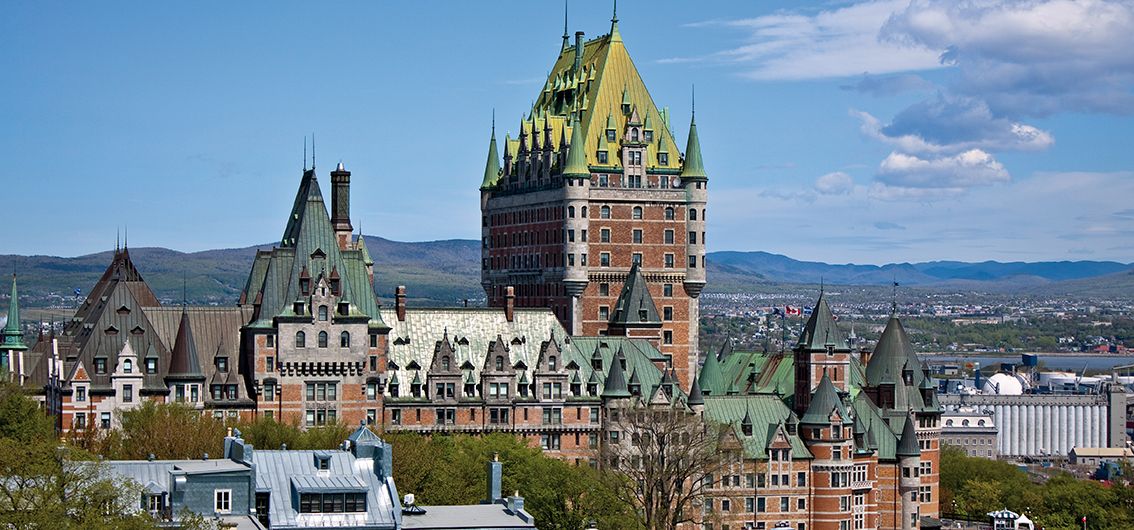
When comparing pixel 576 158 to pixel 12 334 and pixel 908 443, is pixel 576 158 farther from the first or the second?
pixel 12 334

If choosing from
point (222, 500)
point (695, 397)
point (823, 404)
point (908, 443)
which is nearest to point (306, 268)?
point (695, 397)

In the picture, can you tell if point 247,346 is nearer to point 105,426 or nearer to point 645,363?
point 105,426

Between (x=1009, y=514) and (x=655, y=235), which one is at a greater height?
(x=655, y=235)

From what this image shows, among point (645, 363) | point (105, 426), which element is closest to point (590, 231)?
point (645, 363)

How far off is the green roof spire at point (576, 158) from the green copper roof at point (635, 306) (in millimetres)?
11398

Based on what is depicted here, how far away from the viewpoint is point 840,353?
17912 cm

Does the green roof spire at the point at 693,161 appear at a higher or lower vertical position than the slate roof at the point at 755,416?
higher

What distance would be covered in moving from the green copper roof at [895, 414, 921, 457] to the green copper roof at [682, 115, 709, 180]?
33.0 metres

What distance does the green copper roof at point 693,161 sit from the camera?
198 meters

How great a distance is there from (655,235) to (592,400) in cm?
3372

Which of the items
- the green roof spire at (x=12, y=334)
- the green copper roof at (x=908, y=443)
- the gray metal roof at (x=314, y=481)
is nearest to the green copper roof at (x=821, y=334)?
the green copper roof at (x=908, y=443)

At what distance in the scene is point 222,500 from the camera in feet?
331

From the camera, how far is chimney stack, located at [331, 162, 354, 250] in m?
172

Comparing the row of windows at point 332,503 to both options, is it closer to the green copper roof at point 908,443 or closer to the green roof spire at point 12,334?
the green roof spire at point 12,334
